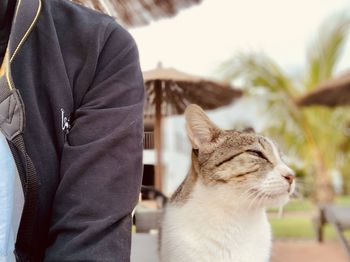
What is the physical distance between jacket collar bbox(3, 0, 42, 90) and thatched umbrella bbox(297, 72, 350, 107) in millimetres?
6065

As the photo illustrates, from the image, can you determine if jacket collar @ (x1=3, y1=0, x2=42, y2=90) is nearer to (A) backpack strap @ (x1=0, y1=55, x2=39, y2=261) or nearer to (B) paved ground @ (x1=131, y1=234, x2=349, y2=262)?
(A) backpack strap @ (x1=0, y1=55, x2=39, y2=261)

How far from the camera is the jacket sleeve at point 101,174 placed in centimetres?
69

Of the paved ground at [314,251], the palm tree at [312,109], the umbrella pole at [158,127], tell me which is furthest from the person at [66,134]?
the palm tree at [312,109]

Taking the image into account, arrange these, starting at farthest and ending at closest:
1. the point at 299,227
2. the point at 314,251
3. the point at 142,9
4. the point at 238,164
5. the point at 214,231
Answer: the point at 299,227 < the point at 314,251 < the point at 142,9 < the point at 238,164 < the point at 214,231

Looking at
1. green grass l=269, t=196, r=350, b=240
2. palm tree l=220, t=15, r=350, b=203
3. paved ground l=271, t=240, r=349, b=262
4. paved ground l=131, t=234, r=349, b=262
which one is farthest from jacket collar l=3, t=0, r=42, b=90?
palm tree l=220, t=15, r=350, b=203

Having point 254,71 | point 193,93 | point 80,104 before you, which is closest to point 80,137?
point 80,104

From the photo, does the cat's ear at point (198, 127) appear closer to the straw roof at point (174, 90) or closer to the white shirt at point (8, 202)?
the straw roof at point (174, 90)

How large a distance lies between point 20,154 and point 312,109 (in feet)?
29.6

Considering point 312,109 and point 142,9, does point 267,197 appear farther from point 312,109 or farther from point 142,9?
point 312,109

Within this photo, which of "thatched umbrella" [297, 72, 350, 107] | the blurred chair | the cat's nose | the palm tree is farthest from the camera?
the palm tree

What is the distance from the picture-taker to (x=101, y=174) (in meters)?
0.72

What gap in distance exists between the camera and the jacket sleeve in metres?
0.69

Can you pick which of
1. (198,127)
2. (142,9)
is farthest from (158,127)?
(142,9)

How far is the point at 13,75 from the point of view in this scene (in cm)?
77
